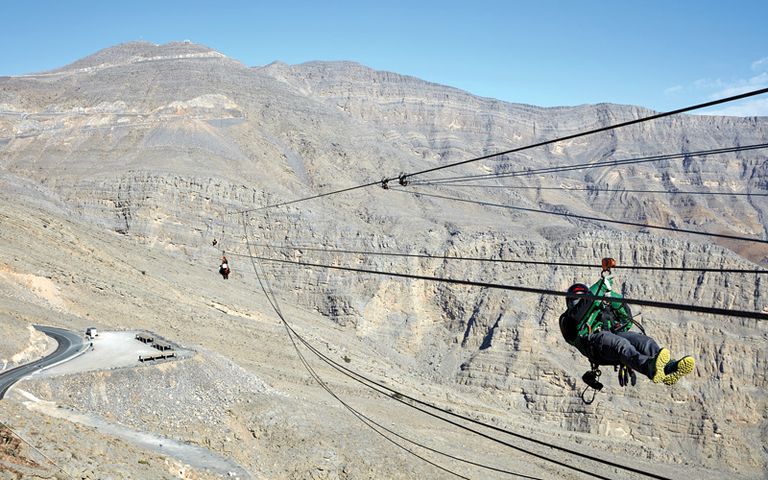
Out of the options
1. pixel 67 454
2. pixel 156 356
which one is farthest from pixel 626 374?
pixel 156 356

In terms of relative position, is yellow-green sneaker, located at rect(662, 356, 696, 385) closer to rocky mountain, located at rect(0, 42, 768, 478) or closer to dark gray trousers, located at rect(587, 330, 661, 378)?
dark gray trousers, located at rect(587, 330, 661, 378)

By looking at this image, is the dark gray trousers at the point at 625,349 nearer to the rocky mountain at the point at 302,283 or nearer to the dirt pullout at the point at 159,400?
the rocky mountain at the point at 302,283

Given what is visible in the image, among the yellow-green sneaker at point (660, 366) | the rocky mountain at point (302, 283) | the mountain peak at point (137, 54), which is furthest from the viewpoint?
the mountain peak at point (137, 54)

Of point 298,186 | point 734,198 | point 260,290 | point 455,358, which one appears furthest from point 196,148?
point 734,198

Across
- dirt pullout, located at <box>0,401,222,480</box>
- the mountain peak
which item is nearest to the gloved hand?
dirt pullout, located at <box>0,401,222,480</box>

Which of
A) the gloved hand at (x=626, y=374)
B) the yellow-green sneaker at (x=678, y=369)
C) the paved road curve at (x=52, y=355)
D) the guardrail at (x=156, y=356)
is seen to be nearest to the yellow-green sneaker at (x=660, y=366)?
the yellow-green sneaker at (x=678, y=369)

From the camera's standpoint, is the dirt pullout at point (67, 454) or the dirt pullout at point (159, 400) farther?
the dirt pullout at point (159, 400)

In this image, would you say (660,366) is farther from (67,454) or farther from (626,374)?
(67,454)

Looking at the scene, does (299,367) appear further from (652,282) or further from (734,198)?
(734,198)
